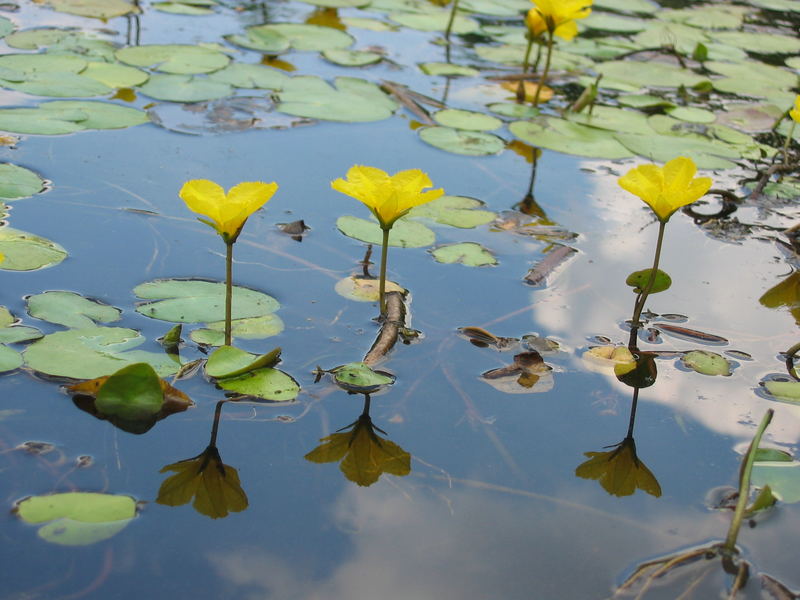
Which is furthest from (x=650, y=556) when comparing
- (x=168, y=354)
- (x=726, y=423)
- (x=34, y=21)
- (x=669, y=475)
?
(x=34, y=21)

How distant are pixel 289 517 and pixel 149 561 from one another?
0.71 feet

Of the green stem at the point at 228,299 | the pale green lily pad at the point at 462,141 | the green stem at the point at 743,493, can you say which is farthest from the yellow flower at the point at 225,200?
the pale green lily pad at the point at 462,141

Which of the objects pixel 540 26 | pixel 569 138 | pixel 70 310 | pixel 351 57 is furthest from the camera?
pixel 351 57

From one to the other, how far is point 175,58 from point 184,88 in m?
0.32

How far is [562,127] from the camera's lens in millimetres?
3195

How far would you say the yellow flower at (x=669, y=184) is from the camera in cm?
178

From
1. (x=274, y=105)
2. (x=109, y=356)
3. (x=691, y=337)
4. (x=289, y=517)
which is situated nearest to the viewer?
(x=289, y=517)

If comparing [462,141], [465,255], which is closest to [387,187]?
[465,255]

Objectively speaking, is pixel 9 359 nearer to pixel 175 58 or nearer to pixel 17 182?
pixel 17 182

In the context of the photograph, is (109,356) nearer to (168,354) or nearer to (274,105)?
(168,354)

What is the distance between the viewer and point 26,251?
1.96 metres

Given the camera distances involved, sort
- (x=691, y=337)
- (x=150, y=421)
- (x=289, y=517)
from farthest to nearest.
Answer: (x=691, y=337)
(x=150, y=421)
(x=289, y=517)

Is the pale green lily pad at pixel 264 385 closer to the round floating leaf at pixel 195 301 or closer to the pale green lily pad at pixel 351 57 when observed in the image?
the round floating leaf at pixel 195 301

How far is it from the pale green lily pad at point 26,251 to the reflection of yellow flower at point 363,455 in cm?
87
